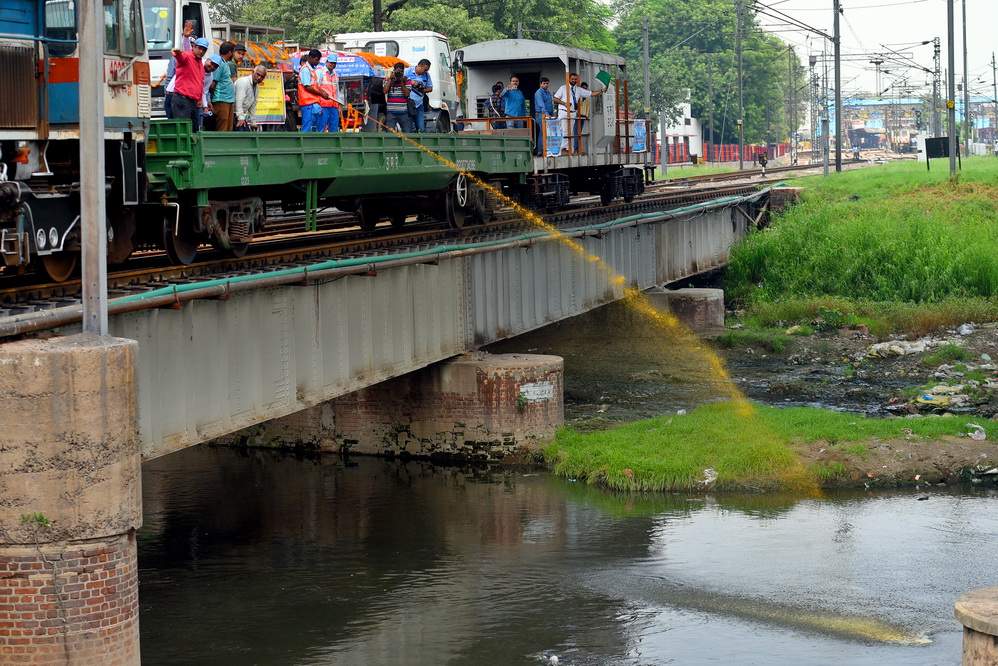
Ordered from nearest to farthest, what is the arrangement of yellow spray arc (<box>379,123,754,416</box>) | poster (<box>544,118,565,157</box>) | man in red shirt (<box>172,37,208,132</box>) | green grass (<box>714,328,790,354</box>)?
man in red shirt (<box>172,37,208,132</box>)
yellow spray arc (<box>379,123,754,416</box>)
poster (<box>544,118,565,157</box>)
green grass (<box>714,328,790,354</box>)

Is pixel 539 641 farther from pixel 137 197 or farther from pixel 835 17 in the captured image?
pixel 835 17

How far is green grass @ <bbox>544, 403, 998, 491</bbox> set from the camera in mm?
20750

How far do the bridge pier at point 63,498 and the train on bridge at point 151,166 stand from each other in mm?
1604

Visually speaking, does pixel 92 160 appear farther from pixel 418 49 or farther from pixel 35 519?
pixel 418 49

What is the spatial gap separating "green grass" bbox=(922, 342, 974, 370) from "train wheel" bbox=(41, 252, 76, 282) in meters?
18.6

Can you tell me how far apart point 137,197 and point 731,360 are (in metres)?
17.7

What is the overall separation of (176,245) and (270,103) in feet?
15.8

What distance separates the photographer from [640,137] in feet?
111

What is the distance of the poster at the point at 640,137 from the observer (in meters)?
33.5

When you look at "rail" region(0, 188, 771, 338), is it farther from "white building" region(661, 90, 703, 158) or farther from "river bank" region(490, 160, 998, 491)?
"white building" region(661, 90, 703, 158)

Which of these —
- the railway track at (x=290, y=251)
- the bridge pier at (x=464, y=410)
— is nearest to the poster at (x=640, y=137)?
the railway track at (x=290, y=251)

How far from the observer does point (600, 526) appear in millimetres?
18781

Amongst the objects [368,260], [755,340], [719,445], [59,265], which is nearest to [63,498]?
[59,265]

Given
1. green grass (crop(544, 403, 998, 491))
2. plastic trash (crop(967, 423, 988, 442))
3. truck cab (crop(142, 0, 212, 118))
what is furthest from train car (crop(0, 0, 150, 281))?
plastic trash (crop(967, 423, 988, 442))
